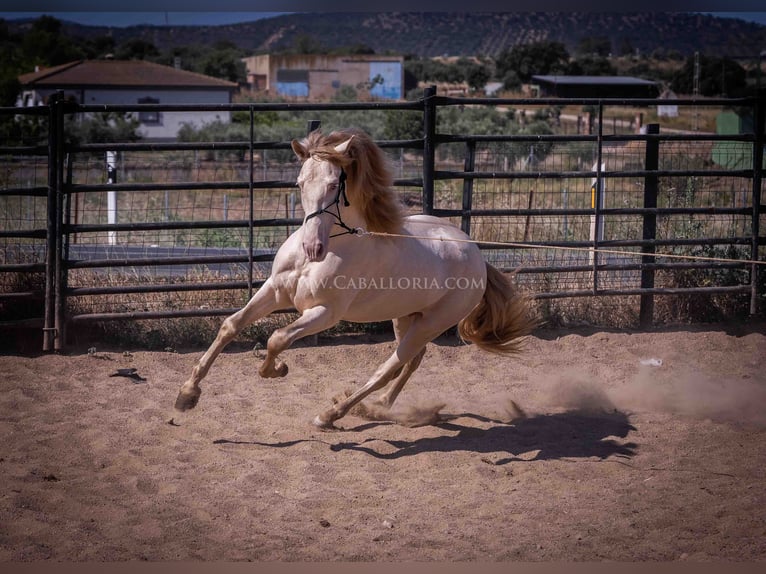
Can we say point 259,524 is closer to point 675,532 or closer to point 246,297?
point 675,532

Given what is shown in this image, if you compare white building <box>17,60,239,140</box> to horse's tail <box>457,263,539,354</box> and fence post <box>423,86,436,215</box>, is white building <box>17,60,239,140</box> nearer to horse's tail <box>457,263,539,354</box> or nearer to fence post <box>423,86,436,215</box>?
fence post <box>423,86,436,215</box>

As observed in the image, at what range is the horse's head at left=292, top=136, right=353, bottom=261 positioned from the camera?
15.5 ft

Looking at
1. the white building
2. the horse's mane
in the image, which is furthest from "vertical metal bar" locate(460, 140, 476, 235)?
the white building

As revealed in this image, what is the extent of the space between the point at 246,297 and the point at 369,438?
300 cm

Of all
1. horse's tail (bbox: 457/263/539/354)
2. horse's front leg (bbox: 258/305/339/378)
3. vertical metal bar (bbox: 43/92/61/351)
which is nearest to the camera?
horse's front leg (bbox: 258/305/339/378)

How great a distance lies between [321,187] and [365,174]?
38cm

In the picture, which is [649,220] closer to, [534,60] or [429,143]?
[429,143]

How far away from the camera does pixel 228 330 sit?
17.1 feet

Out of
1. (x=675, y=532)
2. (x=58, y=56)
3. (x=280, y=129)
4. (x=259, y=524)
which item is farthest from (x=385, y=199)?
(x=58, y=56)

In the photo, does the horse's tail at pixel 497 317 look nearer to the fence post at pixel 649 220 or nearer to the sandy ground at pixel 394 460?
the sandy ground at pixel 394 460

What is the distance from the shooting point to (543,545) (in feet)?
12.5

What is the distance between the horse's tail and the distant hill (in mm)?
74624

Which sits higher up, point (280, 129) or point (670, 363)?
point (280, 129)

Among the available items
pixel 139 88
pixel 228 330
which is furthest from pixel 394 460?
pixel 139 88
